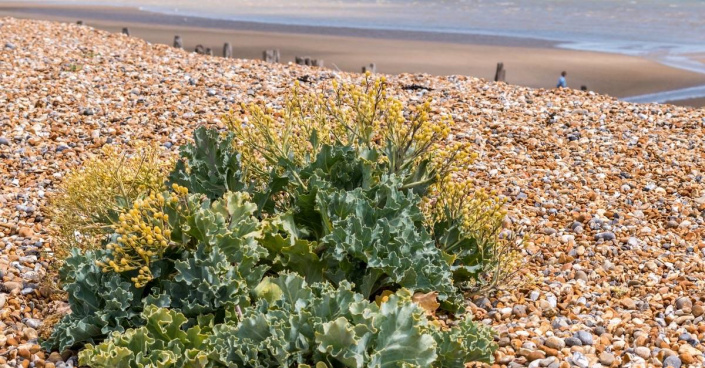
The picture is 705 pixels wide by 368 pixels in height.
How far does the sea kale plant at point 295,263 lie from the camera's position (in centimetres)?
321

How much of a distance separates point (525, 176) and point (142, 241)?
3900mm

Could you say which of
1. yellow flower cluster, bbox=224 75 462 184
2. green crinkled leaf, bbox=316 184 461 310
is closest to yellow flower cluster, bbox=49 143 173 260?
yellow flower cluster, bbox=224 75 462 184

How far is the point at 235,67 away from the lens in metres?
9.92

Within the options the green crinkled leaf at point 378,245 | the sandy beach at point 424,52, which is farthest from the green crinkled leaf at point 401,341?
the sandy beach at point 424,52

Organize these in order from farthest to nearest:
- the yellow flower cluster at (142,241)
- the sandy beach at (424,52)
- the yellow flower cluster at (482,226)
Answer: the sandy beach at (424,52) < the yellow flower cluster at (482,226) < the yellow flower cluster at (142,241)

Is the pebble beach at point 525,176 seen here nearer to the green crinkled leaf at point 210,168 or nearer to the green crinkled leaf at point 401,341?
the green crinkled leaf at point 401,341

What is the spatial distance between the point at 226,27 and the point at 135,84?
2463 cm

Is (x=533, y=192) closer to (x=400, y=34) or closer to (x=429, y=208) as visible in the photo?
(x=429, y=208)

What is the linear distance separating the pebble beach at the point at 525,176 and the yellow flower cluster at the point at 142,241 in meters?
0.65

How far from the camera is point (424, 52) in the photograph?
25156 mm

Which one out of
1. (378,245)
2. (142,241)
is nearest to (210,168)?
(142,241)

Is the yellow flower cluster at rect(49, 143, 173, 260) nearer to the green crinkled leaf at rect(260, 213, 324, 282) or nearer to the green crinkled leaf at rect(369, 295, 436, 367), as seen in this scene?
the green crinkled leaf at rect(260, 213, 324, 282)

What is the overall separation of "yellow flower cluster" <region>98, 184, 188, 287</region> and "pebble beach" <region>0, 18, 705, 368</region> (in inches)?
25.6

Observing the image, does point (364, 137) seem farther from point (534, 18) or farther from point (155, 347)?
point (534, 18)
